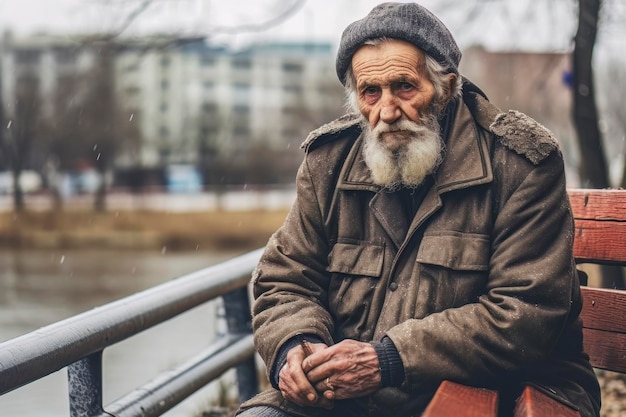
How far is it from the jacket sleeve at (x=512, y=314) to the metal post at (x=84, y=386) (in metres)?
0.92

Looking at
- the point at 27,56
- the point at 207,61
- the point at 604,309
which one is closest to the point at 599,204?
the point at 604,309

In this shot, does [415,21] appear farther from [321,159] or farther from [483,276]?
[483,276]

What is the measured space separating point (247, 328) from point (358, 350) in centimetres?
210

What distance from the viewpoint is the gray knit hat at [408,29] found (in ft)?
8.72

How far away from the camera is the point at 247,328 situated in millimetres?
4535

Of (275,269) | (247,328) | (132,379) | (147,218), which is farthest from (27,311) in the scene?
→ (147,218)

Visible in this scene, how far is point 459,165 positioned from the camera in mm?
2674

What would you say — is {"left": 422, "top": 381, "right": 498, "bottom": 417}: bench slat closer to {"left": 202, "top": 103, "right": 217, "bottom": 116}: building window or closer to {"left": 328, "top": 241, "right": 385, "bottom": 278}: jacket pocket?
{"left": 328, "top": 241, "right": 385, "bottom": 278}: jacket pocket

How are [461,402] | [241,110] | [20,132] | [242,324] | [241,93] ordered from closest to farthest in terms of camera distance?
[461,402], [242,324], [20,132], [241,110], [241,93]

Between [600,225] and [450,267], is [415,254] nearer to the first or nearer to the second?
[450,267]

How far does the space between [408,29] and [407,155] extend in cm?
36

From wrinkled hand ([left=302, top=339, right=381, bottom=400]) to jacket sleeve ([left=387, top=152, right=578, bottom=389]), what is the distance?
8cm

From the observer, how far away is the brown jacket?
2.46 meters

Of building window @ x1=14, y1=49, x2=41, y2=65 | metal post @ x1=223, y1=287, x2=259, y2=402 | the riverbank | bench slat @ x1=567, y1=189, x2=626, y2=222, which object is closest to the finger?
bench slat @ x1=567, y1=189, x2=626, y2=222
